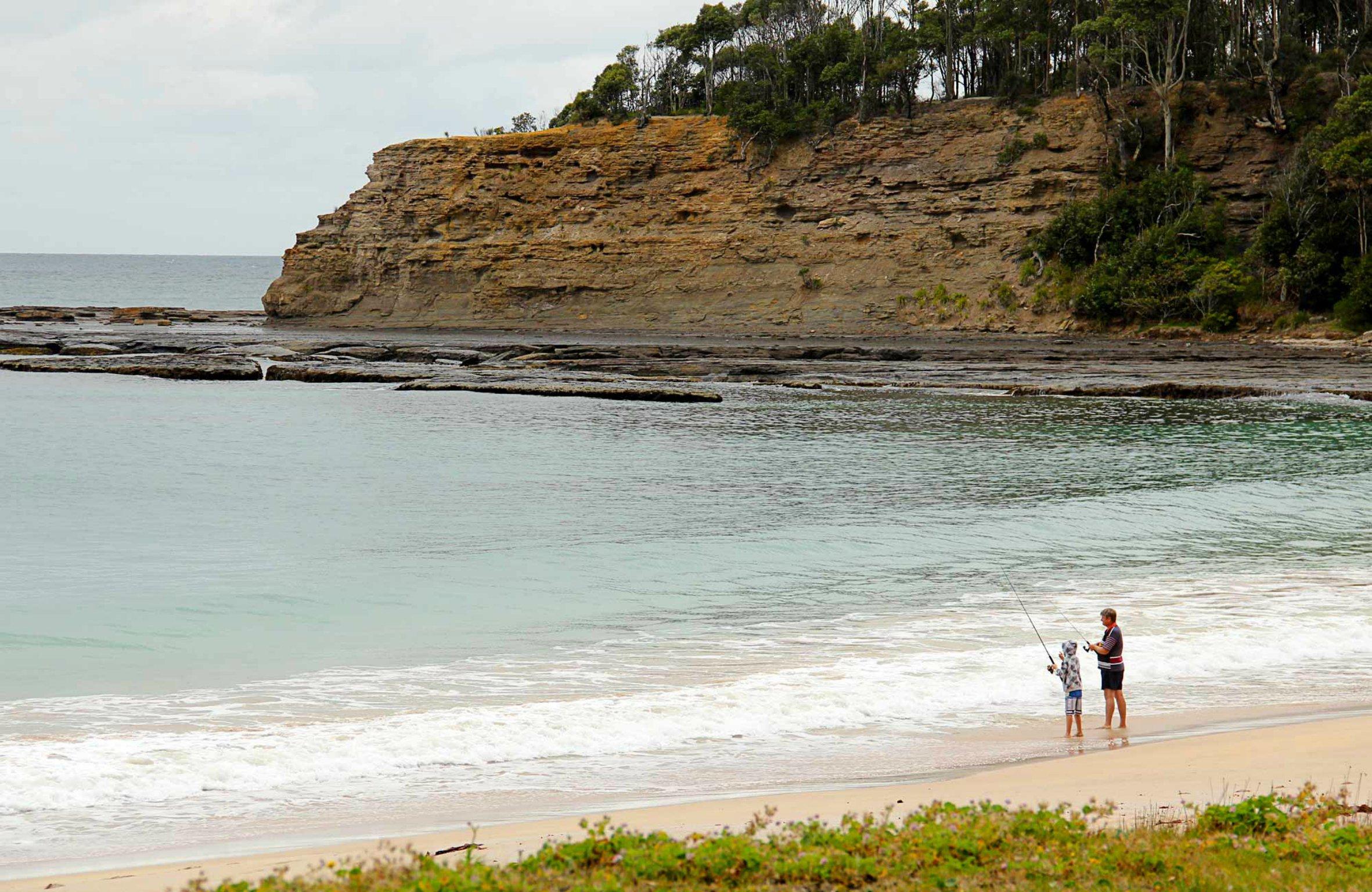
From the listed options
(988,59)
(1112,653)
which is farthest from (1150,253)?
(1112,653)

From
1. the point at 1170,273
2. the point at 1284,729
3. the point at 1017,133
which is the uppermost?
the point at 1017,133

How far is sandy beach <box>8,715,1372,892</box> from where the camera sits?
6195 millimetres

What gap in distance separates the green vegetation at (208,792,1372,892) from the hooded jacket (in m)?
3.09

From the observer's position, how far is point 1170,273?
177ft

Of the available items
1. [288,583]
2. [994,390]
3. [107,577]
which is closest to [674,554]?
[288,583]

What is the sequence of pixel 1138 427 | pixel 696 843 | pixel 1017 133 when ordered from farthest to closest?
pixel 1017 133 < pixel 1138 427 < pixel 696 843

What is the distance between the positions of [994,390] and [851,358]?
37.2 feet

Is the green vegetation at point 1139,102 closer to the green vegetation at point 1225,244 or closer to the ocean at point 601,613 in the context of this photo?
the green vegetation at point 1225,244

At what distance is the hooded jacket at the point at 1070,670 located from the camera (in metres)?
9.23

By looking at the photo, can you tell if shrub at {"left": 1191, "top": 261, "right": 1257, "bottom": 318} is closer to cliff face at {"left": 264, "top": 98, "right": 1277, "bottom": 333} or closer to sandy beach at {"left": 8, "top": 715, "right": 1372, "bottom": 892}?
cliff face at {"left": 264, "top": 98, "right": 1277, "bottom": 333}

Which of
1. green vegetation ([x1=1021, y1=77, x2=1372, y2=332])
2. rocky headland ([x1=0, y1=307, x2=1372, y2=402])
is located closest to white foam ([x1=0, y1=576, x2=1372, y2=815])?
rocky headland ([x1=0, y1=307, x2=1372, y2=402])

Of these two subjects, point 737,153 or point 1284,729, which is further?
point 737,153

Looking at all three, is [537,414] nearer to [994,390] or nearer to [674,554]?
[994,390]

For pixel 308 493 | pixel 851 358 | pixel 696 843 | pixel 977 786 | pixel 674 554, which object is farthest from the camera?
pixel 851 358
